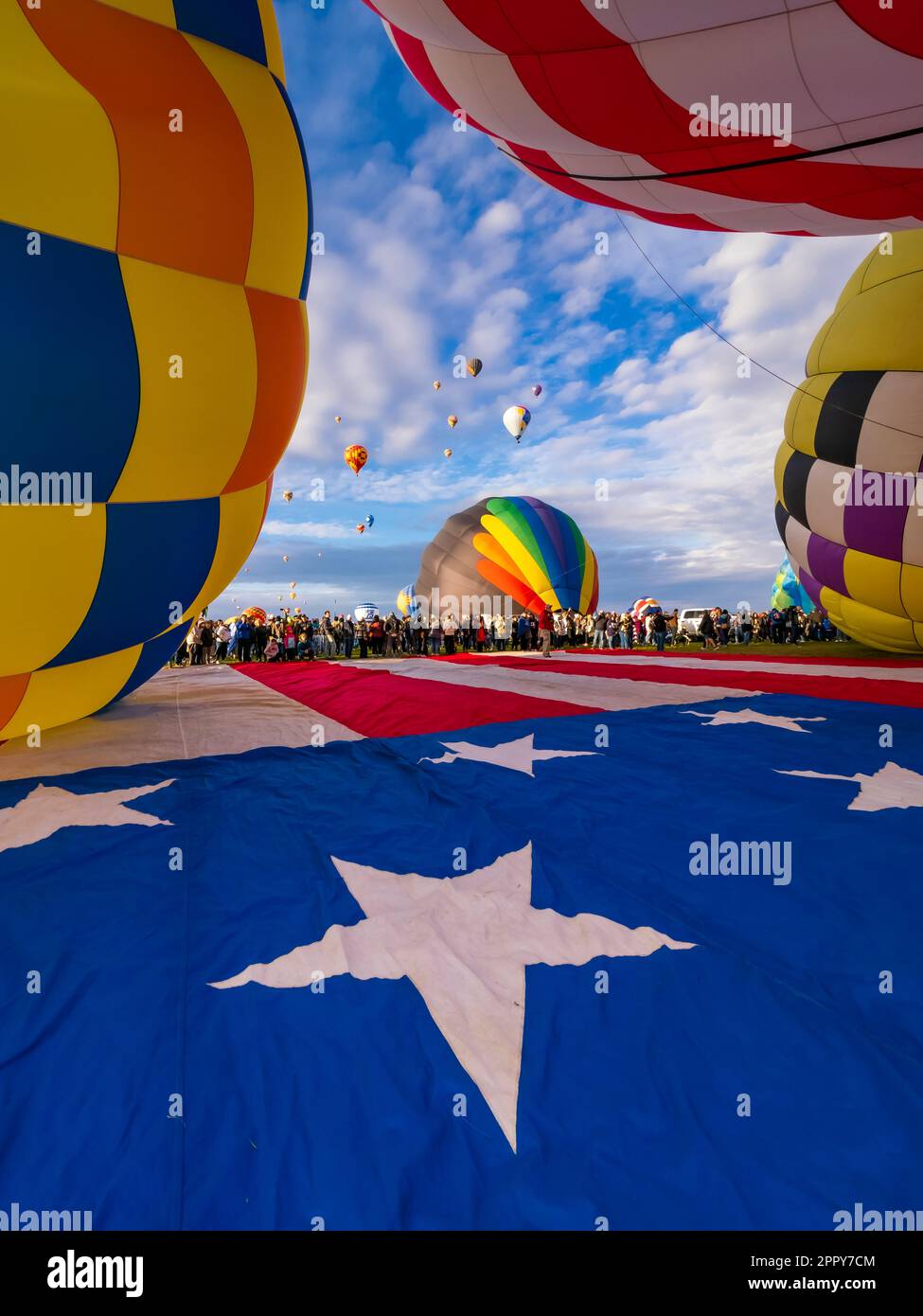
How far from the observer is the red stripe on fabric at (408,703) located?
4.83 m

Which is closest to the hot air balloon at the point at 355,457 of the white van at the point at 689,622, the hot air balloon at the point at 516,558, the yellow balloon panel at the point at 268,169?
the hot air balloon at the point at 516,558

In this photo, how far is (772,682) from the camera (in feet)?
21.0

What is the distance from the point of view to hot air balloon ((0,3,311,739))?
9.48 feet

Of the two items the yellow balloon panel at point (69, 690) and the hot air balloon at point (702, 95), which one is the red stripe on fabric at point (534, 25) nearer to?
the hot air balloon at point (702, 95)

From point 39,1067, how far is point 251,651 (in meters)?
19.3

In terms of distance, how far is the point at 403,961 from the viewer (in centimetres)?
169

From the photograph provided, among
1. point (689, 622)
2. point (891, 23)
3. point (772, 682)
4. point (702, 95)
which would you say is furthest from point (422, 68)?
point (689, 622)

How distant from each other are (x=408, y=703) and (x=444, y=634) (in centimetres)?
1164

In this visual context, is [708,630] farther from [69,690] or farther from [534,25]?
[69,690]

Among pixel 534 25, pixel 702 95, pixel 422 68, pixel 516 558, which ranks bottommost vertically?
pixel 516 558

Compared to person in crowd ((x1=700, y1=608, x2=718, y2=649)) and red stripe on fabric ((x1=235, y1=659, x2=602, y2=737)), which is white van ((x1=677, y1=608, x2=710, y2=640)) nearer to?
person in crowd ((x1=700, y1=608, x2=718, y2=649))

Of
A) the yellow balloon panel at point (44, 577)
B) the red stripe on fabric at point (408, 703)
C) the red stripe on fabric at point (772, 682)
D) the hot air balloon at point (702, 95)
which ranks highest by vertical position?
the hot air balloon at point (702, 95)

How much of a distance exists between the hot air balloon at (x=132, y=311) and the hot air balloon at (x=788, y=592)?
112 ft
